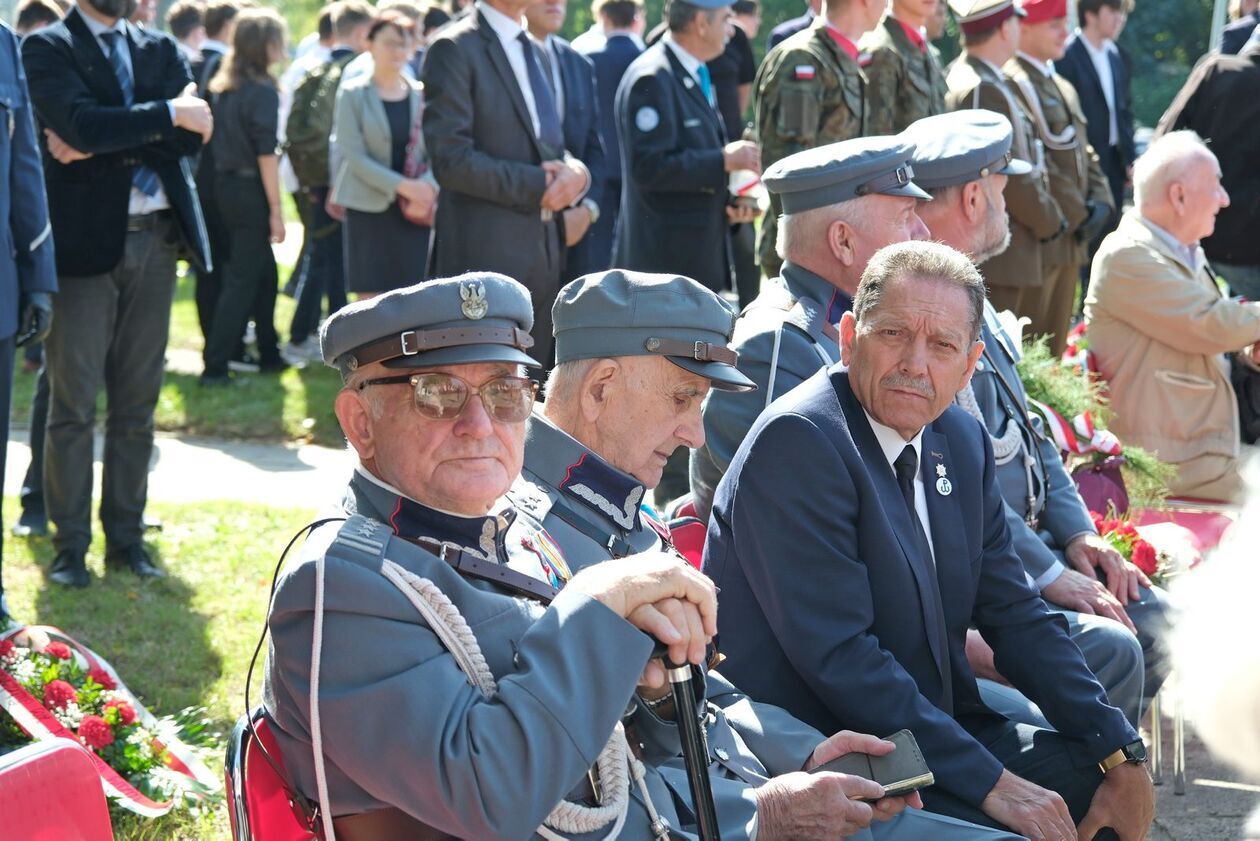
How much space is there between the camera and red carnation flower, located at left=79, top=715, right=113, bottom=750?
3.99 meters

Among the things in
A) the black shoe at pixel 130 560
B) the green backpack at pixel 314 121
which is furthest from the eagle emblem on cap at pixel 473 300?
the green backpack at pixel 314 121

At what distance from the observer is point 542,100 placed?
6.70 m

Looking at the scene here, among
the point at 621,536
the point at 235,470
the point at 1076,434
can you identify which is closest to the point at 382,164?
the point at 235,470

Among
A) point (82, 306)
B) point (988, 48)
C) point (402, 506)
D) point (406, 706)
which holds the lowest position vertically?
point (82, 306)

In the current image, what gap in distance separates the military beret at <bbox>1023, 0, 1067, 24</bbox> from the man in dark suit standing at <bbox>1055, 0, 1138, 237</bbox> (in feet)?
7.91

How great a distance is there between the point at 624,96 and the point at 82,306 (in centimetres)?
296

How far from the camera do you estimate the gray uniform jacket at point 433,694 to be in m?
2.15

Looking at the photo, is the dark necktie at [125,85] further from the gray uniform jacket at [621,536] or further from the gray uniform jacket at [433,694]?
the gray uniform jacket at [433,694]

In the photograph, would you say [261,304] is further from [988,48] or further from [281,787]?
[281,787]

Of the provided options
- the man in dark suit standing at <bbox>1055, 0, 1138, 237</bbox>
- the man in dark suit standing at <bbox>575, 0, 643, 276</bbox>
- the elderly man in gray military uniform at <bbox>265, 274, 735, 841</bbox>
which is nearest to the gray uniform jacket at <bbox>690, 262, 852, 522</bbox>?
the elderly man in gray military uniform at <bbox>265, 274, 735, 841</bbox>

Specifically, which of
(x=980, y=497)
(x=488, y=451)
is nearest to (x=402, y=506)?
(x=488, y=451)

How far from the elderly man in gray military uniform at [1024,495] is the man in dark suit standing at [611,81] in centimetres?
493

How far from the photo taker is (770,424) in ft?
10.6

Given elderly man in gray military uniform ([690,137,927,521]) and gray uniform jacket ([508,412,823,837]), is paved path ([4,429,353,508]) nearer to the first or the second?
elderly man in gray military uniform ([690,137,927,521])
